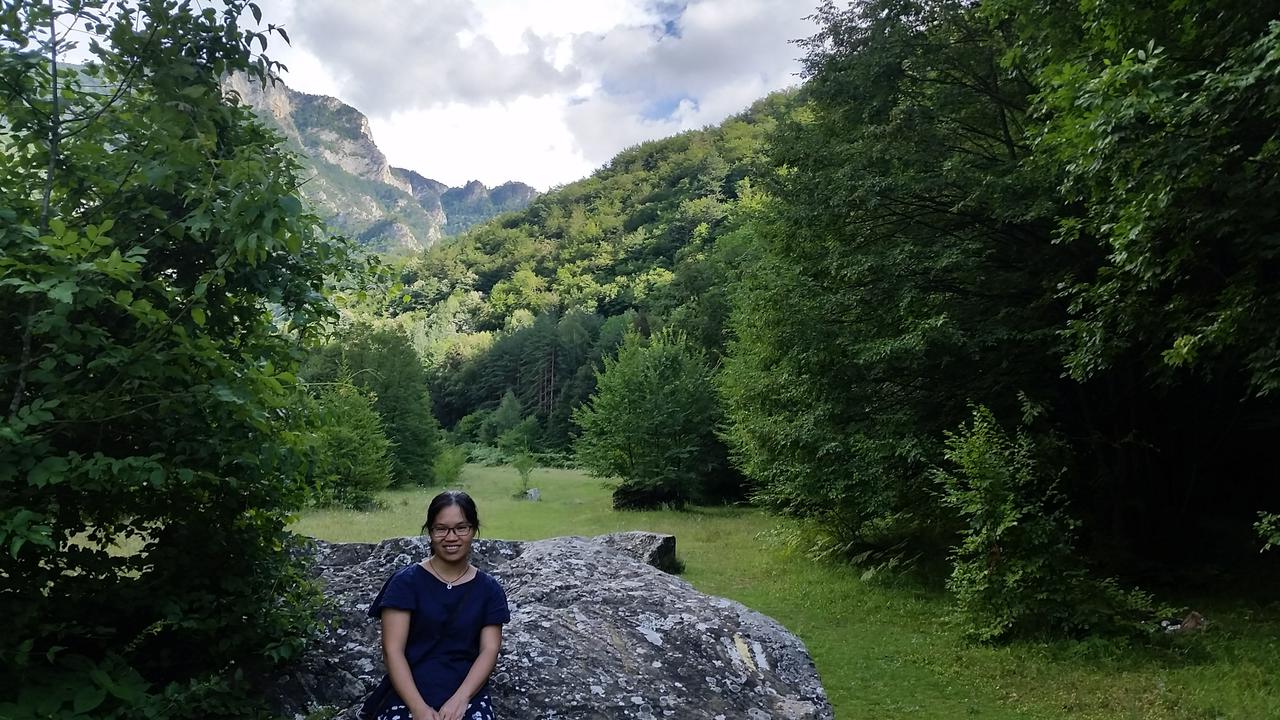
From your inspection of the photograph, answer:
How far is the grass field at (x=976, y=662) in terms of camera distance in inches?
310

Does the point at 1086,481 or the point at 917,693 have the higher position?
the point at 1086,481

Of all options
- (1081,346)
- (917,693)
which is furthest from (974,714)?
(1081,346)

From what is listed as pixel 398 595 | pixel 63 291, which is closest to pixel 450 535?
pixel 398 595

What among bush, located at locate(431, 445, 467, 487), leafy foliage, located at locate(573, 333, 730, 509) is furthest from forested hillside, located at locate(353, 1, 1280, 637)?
bush, located at locate(431, 445, 467, 487)

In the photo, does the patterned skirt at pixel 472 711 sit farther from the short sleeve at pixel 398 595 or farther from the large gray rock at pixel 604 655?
the large gray rock at pixel 604 655

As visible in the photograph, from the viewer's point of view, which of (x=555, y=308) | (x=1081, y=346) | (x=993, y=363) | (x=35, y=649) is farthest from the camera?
(x=555, y=308)

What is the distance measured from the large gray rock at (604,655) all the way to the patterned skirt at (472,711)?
0.79 meters

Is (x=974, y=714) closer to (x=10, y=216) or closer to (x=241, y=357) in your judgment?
(x=241, y=357)

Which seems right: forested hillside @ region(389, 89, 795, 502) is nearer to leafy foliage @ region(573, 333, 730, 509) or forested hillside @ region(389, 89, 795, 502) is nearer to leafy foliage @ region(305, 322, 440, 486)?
leafy foliage @ region(573, 333, 730, 509)

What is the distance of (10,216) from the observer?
3.05 m

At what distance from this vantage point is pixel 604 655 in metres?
4.75

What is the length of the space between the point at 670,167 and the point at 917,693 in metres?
119

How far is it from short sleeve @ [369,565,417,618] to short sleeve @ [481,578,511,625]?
1.15 ft

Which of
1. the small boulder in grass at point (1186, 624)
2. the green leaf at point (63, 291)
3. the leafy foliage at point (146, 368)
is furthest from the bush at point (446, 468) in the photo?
the green leaf at point (63, 291)
